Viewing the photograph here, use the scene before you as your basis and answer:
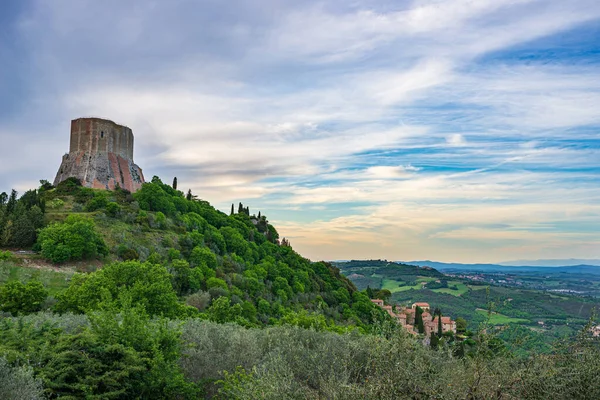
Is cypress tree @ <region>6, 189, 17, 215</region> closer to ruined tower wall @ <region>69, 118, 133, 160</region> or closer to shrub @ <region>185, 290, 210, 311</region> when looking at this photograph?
shrub @ <region>185, 290, 210, 311</region>

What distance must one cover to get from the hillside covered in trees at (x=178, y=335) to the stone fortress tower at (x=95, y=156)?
19.8 ft

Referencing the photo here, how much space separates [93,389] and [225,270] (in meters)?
36.6

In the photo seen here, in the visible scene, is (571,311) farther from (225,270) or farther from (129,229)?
(129,229)

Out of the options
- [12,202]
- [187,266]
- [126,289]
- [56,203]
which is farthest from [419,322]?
[12,202]

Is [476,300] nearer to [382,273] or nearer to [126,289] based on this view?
[382,273]

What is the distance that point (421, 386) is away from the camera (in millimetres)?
7344

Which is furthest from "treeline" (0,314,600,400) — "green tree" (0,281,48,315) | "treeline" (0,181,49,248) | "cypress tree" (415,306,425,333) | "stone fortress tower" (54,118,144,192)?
"stone fortress tower" (54,118,144,192)

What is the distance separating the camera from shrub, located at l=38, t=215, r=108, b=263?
30.9 metres

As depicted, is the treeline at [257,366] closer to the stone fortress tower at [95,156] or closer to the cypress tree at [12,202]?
the cypress tree at [12,202]

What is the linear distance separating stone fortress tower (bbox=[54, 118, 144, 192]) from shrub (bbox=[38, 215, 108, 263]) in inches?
1038

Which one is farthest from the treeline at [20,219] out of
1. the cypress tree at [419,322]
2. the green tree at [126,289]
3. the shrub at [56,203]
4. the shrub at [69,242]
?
the cypress tree at [419,322]

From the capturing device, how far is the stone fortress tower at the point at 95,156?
57.8m

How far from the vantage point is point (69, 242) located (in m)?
31.0

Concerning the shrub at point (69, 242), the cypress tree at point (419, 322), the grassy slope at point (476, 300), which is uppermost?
the shrub at point (69, 242)
